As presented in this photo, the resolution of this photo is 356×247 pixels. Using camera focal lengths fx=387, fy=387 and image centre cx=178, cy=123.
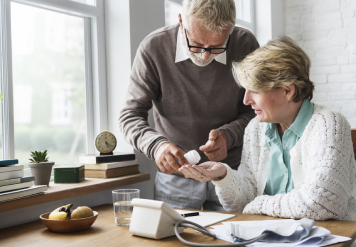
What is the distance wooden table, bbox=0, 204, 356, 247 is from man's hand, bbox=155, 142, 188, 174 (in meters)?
0.32

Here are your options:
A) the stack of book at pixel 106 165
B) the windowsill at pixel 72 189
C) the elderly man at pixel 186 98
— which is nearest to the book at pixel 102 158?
the stack of book at pixel 106 165

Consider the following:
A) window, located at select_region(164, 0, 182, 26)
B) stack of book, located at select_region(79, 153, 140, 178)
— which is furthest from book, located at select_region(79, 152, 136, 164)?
window, located at select_region(164, 0, 182, 26)

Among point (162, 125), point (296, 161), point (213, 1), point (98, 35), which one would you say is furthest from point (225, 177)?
point (98, 35)

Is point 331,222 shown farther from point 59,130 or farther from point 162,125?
point 59,130

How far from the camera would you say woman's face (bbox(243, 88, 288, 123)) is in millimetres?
1613

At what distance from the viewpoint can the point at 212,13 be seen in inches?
65.6

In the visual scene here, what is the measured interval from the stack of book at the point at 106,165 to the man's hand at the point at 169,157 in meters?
0.45

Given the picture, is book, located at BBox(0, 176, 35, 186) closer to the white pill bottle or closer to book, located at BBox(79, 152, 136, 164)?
book, located at BBox(79, 152, 136, 164)

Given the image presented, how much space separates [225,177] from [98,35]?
4.11 ft

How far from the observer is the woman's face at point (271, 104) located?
5.29 ft

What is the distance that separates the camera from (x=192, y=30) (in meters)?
1.72

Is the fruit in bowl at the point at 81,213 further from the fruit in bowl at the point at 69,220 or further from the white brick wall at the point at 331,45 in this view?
the white brick wall at the point at 331,45

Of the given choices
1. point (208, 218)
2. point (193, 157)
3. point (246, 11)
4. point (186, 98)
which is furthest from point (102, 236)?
point (246, 11)

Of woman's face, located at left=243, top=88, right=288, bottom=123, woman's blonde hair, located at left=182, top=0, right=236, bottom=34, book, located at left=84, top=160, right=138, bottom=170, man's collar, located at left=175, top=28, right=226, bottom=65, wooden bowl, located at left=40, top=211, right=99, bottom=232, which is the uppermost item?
woman's blonde hair, located at left=182, top=0, right=236, bottom=34
